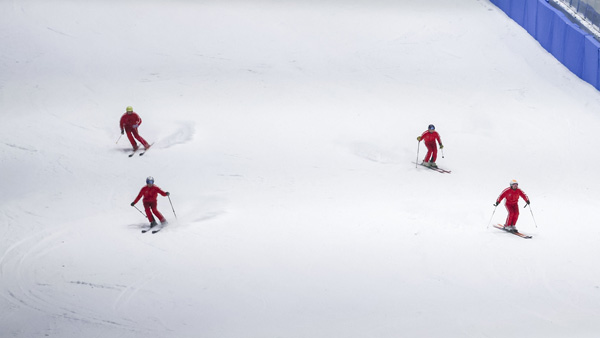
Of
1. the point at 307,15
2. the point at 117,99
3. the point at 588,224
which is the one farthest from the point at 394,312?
the point at 307,15

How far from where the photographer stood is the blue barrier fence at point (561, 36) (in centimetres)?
2205

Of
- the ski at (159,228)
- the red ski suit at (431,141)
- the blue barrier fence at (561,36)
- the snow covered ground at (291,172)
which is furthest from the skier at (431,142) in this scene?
the blue barrier fence at (561,36)

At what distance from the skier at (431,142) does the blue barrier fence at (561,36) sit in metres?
6.20

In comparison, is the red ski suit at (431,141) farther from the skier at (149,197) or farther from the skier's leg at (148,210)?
the skier's leg at (148,210)

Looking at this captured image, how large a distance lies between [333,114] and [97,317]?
10136 millimetres

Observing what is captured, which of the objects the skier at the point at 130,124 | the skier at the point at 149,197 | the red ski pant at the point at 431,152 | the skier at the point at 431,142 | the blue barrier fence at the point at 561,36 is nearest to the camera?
the skier at the point at 149,197

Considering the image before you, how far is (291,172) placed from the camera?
1789cm

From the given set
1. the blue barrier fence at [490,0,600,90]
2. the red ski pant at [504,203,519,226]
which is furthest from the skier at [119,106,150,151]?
the blue barrier fence at [490,0,600,90]

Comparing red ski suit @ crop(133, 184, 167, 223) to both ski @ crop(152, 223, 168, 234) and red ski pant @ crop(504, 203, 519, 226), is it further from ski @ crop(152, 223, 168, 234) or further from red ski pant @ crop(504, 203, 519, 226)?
red ski pant @ crop(504, 203, 519, 226)

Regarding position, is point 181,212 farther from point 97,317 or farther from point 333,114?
point 333,114

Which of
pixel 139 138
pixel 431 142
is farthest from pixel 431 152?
pixel 139 138

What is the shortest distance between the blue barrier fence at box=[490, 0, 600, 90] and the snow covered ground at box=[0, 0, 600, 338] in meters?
0.41

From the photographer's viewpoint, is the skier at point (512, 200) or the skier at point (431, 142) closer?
the skier at point (512, 200)

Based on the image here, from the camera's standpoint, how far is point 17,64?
22.8m
